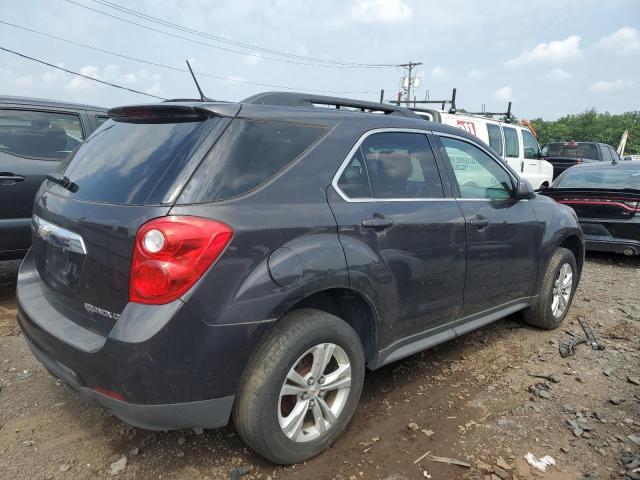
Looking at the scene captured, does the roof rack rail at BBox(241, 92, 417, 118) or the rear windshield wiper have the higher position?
the roof rack rail at BBox(241, 92, 417, 118)

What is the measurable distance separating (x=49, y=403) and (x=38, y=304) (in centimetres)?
78

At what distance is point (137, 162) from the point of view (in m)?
2.28

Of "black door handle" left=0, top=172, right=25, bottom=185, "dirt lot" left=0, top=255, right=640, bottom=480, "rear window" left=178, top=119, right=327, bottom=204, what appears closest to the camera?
"rear window" left=178, top=119, right=327, bottom=204

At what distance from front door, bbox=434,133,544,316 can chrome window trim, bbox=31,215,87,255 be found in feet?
7.48

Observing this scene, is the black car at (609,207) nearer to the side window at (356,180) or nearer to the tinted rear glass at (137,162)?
the side window at (356,180)

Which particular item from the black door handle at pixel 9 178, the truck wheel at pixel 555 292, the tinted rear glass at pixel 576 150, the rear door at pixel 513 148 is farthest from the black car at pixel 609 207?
the tinted rear glass at pixel 576 150

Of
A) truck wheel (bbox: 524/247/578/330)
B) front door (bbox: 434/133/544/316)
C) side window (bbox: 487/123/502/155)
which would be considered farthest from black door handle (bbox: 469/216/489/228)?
side window (bbox: 487/123/502/155)

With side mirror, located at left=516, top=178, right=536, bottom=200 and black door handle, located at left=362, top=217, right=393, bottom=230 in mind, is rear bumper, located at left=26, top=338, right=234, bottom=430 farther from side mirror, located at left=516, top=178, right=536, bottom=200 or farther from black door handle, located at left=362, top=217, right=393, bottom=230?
side mirror, located at left=516, top=178, right=536, bottom=200

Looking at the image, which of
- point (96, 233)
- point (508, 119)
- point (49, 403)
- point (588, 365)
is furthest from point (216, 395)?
point (508, 119)

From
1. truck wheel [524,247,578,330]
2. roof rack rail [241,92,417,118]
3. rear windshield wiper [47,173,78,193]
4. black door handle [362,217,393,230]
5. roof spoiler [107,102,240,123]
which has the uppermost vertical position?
roof rack rail [241,92,417,118]

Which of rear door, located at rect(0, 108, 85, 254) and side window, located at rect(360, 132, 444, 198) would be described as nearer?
side window, located at rect(360, 132, 444, 198)

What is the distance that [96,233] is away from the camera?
214 centimetres

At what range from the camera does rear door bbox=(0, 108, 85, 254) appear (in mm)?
4203

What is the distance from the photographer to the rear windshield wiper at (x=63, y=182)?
8.15 ft
